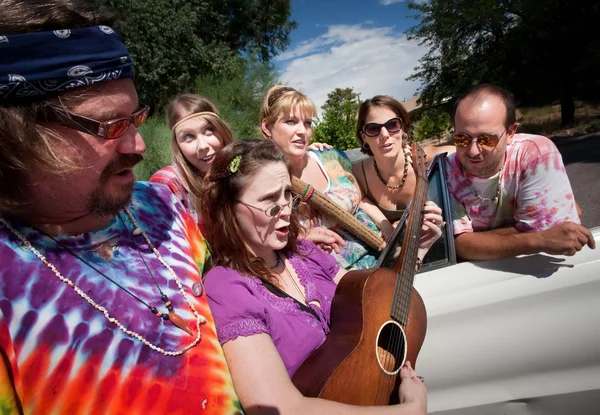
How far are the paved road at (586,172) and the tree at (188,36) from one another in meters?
11.3

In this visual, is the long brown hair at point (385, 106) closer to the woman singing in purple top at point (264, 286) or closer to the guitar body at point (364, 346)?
the woman singing in purple top at point (264, 286)

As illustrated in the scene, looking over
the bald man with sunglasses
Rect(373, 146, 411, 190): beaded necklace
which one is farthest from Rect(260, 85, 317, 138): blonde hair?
the bald man with sunglasses

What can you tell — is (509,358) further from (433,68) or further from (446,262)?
(433,68)

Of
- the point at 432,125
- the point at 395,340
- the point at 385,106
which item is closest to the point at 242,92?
the point at 385,106

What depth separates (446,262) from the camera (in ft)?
6.59

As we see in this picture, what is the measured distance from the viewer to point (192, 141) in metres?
2.50

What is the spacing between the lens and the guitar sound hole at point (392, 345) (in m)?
1.57

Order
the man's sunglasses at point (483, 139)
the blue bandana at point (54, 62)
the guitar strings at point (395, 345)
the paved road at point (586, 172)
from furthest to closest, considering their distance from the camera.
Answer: the paved road at point (586, 172) → the man's sunglasses at point (483, 139) → the guitar strings at point (395, 345) → the blue bandana at point (54, 62)

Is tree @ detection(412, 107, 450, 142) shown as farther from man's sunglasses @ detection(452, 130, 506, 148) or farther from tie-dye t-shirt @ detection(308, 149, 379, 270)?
man's sunglasses @ detection(452, 130, 506, 148)

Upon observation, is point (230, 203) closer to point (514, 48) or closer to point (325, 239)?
point (325, 239)

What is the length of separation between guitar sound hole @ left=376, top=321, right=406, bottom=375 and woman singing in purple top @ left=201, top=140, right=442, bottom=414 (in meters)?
0.05

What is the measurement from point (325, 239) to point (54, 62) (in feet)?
5.45

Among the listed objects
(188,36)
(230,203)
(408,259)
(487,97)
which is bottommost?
(408,259)

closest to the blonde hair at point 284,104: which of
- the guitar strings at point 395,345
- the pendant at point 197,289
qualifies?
the guitar strings at point 395,345
